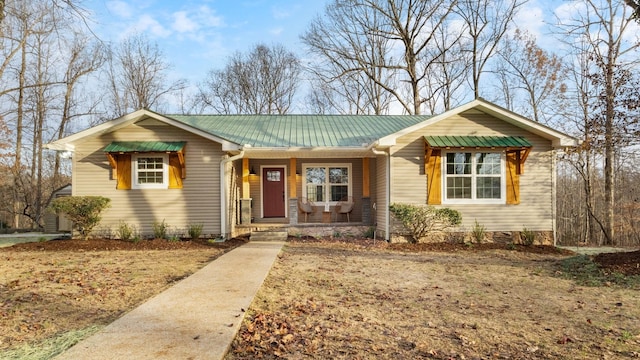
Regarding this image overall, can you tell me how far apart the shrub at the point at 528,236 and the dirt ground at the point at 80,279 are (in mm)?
7788

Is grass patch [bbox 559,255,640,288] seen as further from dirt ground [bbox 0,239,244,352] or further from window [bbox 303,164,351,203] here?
window [bbox 303,164,351,203]

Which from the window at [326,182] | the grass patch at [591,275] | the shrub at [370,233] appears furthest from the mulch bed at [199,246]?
the window at [326,182]

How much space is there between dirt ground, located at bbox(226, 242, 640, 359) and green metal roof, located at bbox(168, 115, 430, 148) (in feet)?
15.0

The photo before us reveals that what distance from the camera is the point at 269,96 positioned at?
93.5 ft

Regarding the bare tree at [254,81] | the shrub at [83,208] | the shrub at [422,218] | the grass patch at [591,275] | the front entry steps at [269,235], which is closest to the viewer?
the grass patch at [591,275]

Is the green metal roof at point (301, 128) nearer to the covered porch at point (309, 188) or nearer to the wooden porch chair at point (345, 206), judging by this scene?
the covered porch at point (309, 188)

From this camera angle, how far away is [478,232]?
33.7 feet

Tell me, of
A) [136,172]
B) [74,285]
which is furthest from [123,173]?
[74,285]

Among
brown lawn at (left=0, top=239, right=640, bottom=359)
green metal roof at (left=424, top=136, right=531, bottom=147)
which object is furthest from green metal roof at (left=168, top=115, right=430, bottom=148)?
brown lawn at (left=0, top=239, right=640, bottom=359)

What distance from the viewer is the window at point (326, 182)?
13.2 m

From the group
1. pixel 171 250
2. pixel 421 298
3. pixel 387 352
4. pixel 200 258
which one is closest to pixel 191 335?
pixel 387 352

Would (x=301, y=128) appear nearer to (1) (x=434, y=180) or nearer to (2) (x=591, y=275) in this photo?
(1) (x=434, y=180)

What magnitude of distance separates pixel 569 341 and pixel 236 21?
566 inches

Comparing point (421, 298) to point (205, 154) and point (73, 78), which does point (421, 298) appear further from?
point (73, 78)
